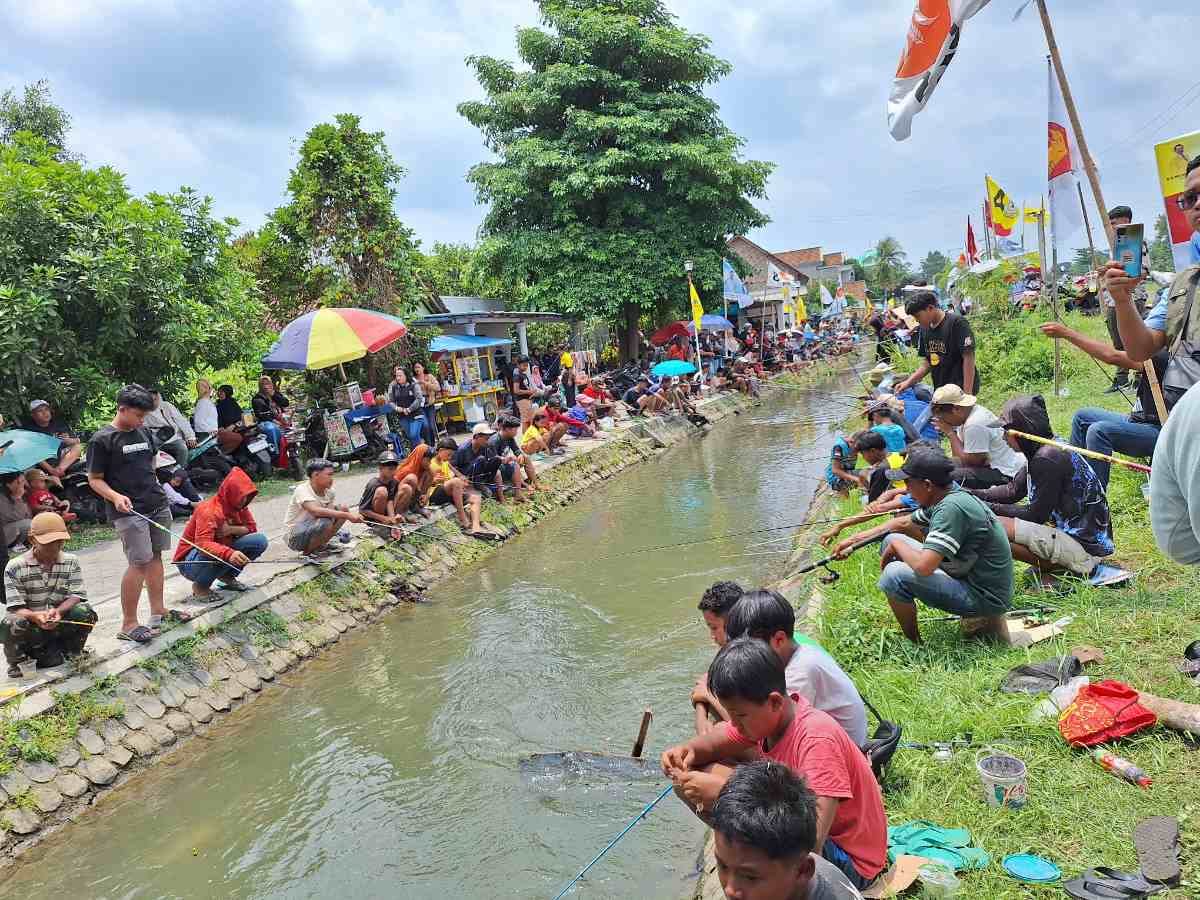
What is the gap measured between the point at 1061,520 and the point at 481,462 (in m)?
7.68

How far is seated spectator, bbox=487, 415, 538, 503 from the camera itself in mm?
11391

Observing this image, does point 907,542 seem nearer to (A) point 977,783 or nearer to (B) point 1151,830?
(A) point 977,783

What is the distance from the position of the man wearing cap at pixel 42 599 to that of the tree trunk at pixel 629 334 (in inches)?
829

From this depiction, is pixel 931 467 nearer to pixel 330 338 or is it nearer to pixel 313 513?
pixel 313 513

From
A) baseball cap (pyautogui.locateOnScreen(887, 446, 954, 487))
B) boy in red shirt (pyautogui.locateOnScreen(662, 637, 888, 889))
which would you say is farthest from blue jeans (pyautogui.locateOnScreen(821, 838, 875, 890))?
baseball cap (pyautogui.locateOnScreen(887, 446, 954, 487))

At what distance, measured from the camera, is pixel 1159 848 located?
8.61 feet

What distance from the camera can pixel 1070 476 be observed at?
16.4 ft

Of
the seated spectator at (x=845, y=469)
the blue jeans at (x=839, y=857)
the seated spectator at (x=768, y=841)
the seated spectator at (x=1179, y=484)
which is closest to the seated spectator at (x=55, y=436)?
the seated spectator at (x=845, y=469)

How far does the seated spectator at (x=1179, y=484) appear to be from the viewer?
1.74 metres

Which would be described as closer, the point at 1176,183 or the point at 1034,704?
the point at 1034,704

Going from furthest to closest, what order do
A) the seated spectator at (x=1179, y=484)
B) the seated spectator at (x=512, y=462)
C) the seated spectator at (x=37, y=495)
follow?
the seated spectator at (x=512, y=462)
the seated spectator at (x=37, y=495)
the seated spectator at (x=1179, y=484)

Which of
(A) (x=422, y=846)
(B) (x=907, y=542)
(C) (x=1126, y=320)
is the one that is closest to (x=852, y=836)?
(B) (x=907, y=542)

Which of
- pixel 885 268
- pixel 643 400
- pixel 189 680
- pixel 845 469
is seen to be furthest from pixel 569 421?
pixel 885 268

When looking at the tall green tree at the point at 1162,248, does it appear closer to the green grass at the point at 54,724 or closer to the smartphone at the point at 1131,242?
the smartphone at the point at 1131,242
